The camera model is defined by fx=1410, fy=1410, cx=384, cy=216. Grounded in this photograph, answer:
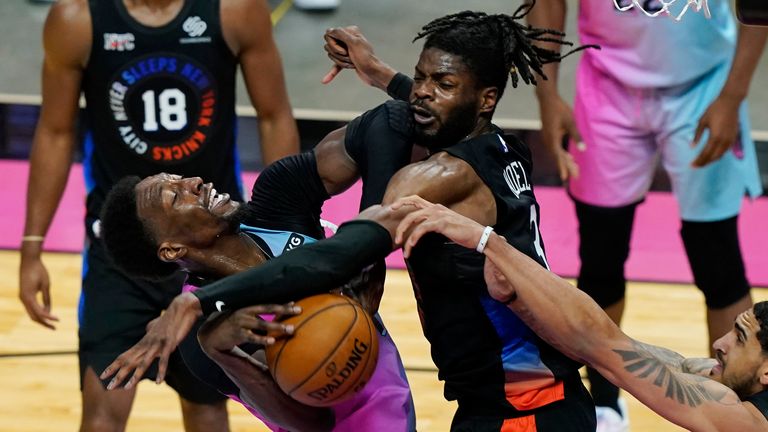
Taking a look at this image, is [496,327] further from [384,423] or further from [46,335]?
[46,335]

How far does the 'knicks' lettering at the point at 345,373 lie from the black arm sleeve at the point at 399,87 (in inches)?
41.0

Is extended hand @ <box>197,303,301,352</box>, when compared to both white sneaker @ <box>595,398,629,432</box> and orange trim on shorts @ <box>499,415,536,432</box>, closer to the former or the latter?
orange trim on shorts @ <box>499,415,536,432</box>

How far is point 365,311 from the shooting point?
357 centimetres

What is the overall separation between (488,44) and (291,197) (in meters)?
0.80

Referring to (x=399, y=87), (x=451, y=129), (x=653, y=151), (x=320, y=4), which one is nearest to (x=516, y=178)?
(x=451, y=129)

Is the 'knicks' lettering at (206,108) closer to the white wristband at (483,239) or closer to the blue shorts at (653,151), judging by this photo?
the blue shorts at (653,151)

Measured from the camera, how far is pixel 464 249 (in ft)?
11.6

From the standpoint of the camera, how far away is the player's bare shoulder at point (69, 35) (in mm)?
4613

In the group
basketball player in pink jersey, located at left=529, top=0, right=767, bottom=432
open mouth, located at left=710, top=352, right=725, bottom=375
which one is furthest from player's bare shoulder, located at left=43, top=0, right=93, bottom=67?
open mouth, located at left=710, top=352, right=725, bottom=375

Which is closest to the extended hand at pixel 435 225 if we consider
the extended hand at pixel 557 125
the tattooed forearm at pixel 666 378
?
the tattooed forearm at pixel 666 378

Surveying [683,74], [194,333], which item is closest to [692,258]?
[683,74]

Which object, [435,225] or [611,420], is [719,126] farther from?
[435,225]

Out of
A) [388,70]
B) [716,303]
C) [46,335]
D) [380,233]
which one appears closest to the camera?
[380,233]

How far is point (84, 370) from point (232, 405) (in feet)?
3.99
